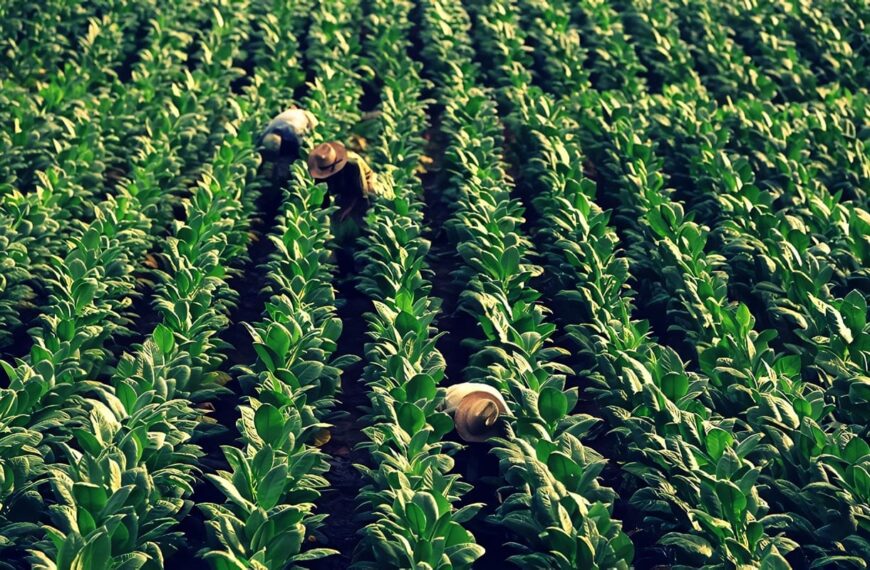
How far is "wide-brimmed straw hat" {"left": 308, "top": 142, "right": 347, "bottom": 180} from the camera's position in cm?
676

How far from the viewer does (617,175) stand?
711 cm

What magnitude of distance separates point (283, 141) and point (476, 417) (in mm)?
3472

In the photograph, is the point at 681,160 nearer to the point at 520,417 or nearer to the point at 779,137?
the point at 779,137

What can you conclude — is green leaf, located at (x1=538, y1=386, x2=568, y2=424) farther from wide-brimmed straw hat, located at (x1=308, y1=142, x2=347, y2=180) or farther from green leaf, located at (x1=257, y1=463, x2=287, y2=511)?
wide-brimmed straw hat, located at (x1=308, y1=142, x2=347, y2=180)

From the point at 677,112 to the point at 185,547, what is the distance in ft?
16.8

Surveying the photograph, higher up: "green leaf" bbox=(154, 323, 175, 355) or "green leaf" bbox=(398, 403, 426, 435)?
"green leaf" bbox=(398, 403, 426, 435)

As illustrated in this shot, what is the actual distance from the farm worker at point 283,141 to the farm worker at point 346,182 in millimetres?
390

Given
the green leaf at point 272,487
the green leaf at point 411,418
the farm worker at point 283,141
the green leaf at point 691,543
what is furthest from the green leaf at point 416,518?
the farm worker at point 283,141

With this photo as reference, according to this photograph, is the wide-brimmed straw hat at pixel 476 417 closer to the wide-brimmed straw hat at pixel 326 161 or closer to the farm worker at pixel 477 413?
the farm worker at pixel 477 413

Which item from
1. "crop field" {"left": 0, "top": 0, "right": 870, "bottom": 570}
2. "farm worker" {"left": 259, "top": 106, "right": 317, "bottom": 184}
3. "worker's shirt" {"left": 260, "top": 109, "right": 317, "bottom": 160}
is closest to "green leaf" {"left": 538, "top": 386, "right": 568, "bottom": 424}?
"crop field" {"left": 0, "top": 0, "right": 870, "bottom": 570}

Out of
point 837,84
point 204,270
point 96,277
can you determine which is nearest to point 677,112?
point 837,84

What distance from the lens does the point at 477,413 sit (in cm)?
449

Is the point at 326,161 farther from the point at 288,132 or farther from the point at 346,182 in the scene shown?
the point at 288,132

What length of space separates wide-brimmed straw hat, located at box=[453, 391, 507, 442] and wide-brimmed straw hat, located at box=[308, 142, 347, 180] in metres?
2.67
